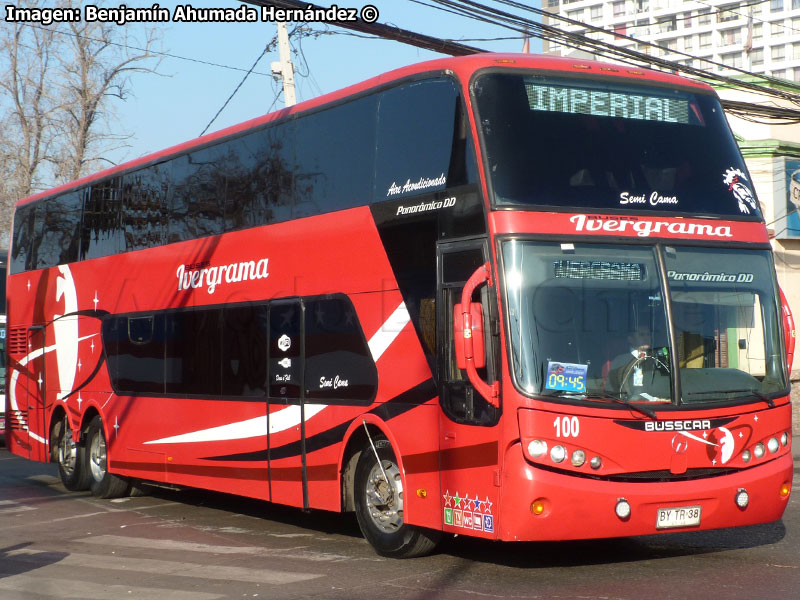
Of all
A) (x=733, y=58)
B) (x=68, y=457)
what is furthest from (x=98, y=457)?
(x=733, y=58)

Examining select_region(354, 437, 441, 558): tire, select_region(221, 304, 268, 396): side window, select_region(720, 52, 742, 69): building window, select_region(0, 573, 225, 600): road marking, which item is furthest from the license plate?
select_region(720, 52, 742, 69): building window

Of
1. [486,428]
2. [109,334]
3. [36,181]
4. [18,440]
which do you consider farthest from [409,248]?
[36,181]

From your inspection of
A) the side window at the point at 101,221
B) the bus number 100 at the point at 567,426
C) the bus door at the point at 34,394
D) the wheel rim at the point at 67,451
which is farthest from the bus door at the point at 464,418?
the bus door at the point at 34,394

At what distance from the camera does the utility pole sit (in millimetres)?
20609

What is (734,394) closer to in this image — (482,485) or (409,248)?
(482,485)

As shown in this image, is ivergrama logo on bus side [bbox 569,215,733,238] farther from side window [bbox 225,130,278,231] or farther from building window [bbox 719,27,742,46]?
building window [bbox 719,27,742,46]

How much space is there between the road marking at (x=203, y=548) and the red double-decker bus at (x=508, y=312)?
1.46 ft

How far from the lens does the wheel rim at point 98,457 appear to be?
50.1 ft

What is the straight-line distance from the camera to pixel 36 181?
37.2m

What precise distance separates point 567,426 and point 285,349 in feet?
12.6

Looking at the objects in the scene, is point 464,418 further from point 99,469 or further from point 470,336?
point 99,469

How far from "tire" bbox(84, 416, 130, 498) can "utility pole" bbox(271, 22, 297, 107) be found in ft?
24.6

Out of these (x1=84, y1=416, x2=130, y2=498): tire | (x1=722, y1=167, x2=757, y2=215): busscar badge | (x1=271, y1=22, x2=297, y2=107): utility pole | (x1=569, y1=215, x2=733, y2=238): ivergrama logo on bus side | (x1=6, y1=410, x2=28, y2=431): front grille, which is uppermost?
(x1=271, y1=22, x2=297, y2=107): utility pole

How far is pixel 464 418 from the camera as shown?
343 inches
